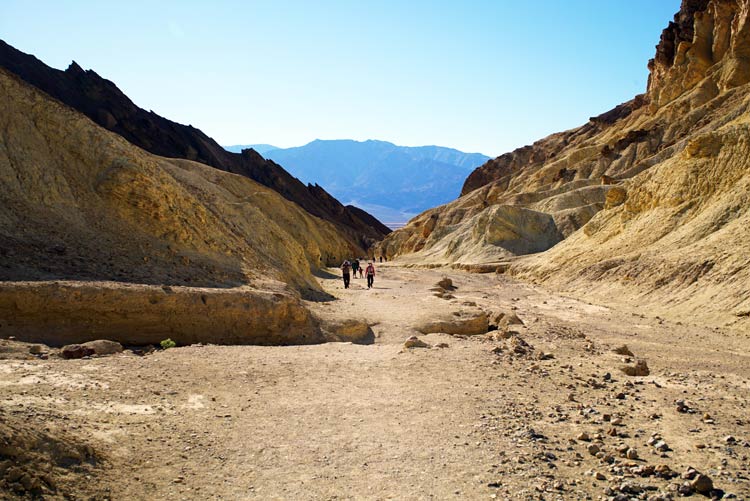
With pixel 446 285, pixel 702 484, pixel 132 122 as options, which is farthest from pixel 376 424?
pixel 132 122

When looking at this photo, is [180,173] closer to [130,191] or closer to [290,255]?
[290,255]

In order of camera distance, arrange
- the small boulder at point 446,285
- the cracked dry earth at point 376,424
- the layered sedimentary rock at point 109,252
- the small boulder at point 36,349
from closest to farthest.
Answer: the cracked dry earth at point 376,424 < the small boulder at point 36,349 < the layered sedimentary rock at point 109,252 < the small boulder at point 446,285

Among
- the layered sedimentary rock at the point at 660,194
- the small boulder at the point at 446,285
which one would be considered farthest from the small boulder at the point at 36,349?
the small boulder at the point at 446,285

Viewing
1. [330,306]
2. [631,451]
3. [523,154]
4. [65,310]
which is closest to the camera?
[631,451]

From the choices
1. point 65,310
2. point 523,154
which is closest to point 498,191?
point 523,154

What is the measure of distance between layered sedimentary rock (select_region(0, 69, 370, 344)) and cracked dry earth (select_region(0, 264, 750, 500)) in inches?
64.3

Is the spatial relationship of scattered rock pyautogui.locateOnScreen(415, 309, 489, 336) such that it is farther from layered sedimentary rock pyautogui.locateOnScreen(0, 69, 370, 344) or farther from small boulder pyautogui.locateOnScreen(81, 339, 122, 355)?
small boulder pyautogui.locateOnScreen(81, 339, 122, 355)

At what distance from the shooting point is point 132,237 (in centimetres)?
1297

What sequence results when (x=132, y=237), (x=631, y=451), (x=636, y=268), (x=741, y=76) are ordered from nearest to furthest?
(x=631, y=451) < (x=132, y=237) < (x=636, y=268) < (x=741, y=76)

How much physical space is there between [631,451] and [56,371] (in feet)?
21.2

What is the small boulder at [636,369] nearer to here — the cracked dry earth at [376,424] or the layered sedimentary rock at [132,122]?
the cracked dry earth at [376,424]

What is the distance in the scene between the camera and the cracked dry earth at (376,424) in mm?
4527

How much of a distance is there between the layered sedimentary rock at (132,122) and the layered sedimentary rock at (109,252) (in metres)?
51.7

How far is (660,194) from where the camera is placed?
83.1 ft
